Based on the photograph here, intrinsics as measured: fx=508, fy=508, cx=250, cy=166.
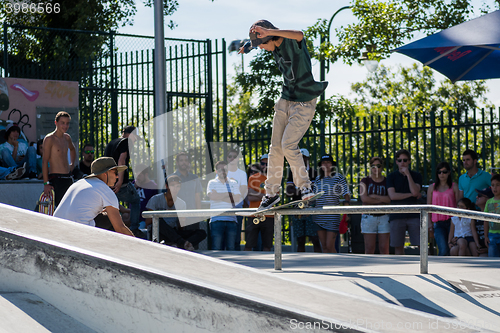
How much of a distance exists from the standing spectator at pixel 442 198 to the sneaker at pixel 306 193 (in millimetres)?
2937

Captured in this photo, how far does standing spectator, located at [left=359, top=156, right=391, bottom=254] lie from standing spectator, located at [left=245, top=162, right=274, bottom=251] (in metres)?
1.42

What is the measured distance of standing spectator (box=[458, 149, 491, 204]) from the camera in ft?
23.8

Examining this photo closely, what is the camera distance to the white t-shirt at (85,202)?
4930 millimetres

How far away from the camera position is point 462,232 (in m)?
6.89

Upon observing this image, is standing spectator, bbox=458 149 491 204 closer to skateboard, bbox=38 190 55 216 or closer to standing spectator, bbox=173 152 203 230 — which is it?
standing spectator, bbox=173 152 203 230

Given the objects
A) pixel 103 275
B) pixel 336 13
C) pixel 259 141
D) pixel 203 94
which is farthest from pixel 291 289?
pixel 336 13

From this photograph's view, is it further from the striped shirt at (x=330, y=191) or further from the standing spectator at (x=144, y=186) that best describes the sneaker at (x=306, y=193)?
the standing spectator at (x=144, y=186)

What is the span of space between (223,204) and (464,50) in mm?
4182

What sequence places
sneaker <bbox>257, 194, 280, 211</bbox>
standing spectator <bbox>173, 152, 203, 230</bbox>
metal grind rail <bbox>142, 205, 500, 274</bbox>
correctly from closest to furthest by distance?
metal grind rail <bbox>142, 205, 500, 274</bbox> < sneaker <bbox>257, 194, 280, 211</bbox> < standing spectator <bbox>173, 152, 203, 230</bbox>

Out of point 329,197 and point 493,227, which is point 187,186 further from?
point 493,227

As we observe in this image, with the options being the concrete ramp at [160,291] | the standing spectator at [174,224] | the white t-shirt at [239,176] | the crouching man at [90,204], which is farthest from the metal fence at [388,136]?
the concrete ramp at [160,291]

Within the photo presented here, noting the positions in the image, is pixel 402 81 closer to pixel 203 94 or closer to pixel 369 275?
pixel 203 94

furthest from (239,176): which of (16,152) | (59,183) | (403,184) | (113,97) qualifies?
(16,152)

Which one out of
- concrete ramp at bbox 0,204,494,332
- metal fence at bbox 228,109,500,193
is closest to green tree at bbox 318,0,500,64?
metal fence at bbox 228,109,500,193
